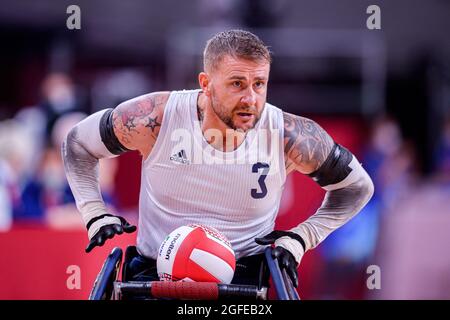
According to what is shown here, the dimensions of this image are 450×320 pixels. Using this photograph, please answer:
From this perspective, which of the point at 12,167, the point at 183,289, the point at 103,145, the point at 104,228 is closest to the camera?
the point at 183,289

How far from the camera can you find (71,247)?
813 centimetres

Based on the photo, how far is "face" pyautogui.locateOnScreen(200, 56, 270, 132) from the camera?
564 centimetres

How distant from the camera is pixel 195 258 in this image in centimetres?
542

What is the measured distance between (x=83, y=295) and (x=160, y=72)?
569 centimetres

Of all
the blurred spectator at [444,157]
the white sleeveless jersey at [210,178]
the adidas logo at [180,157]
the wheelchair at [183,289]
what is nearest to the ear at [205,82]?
the white sleeveless jersey at [210,178]

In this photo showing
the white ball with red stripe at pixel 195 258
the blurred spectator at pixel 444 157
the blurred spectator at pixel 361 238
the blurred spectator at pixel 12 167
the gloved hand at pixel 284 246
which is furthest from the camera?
the blurred spectator at pixel 444 157

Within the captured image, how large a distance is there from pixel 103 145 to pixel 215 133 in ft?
2.12

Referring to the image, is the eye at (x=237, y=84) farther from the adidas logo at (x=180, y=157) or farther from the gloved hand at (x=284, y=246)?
the gloved hand at (x=284, y=246)

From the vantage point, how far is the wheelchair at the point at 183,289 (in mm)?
5242

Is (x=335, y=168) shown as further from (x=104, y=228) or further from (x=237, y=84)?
(x=104, y=228)

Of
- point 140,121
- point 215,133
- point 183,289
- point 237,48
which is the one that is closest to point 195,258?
point 183,289

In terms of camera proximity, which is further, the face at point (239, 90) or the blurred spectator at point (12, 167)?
the blurred spectator at point (12, 167)

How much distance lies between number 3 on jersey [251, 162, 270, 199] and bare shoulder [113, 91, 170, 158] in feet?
1.87

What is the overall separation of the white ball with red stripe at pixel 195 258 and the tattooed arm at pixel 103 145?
404mm
